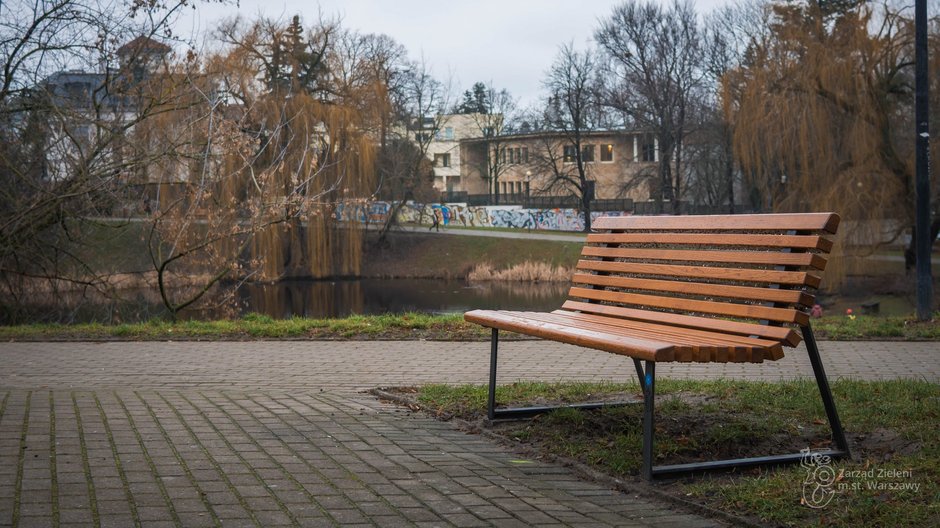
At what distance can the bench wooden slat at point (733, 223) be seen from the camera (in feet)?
15.6

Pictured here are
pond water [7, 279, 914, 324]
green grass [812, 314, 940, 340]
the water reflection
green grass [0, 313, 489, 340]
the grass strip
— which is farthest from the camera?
the water reflection

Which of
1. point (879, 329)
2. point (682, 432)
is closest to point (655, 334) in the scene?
point (682, 432)

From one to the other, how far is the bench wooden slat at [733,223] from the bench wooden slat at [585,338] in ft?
3.08

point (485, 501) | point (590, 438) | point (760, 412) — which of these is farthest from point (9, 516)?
point (760, 412)

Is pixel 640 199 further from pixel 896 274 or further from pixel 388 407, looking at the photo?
pixel 388 407

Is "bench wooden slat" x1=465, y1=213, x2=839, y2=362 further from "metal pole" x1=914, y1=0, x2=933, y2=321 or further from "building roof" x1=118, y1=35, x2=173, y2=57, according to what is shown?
"building roof" x1=118, y1=35, x2=173, y2=57

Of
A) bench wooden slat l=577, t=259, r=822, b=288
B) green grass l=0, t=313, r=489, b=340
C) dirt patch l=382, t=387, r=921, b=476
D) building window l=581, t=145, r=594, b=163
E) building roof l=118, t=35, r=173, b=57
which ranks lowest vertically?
green grass l=0, t=313, r=489, b=340

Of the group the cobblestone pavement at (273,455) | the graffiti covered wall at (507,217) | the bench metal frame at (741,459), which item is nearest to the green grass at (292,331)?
the cobblestone pavement at (273,455)

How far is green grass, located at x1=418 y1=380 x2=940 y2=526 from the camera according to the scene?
12.8ft

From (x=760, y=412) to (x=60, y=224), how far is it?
13022 millimetres

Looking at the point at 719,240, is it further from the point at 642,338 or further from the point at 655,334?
the point at 642,338

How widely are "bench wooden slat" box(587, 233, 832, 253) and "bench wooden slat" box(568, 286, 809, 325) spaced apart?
319mm

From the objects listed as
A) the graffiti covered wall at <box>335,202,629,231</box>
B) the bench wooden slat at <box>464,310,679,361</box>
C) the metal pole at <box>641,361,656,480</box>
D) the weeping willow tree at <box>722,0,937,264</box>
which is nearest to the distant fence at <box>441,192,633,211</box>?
the graffiti covered wall at <box>335,202,629,231</box>

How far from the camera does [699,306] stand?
536 cm
